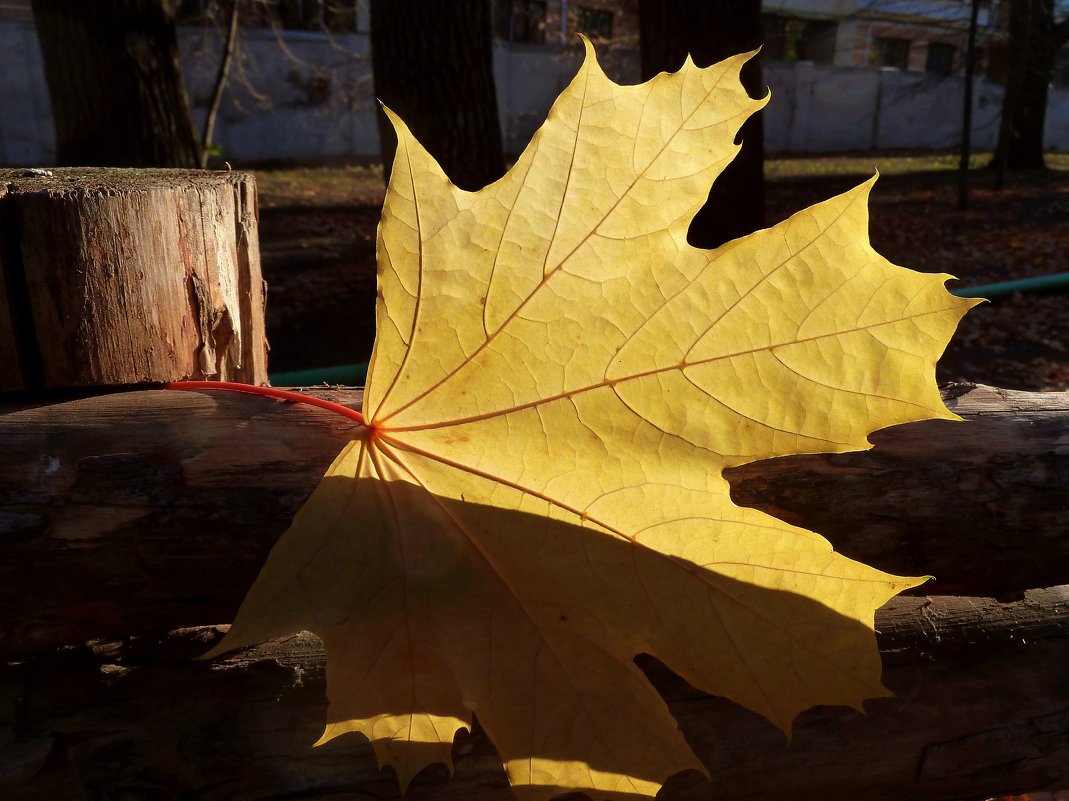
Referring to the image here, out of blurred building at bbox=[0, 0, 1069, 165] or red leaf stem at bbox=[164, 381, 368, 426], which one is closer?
red leaf stem at bbox=[164, 381, 368, 426]

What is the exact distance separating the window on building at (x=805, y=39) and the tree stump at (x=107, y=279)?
80.2 ft

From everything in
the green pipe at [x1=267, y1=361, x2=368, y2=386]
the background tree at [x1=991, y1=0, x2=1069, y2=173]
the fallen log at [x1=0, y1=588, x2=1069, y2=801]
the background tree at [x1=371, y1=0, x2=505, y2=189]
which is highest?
the background tree at [x1=991, y1=0, x2=1069, y2=173]

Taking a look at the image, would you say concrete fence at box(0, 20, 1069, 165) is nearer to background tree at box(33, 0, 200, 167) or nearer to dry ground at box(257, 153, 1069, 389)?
dry ground at box(257, 153, 1069, 389)

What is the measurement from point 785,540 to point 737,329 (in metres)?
0.26

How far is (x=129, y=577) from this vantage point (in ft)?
3.87

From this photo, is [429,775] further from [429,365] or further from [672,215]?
[672,215]

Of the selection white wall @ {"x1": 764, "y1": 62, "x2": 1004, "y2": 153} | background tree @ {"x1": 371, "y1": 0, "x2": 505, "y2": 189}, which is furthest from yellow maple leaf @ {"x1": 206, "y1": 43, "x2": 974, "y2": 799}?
white wall @ {"x1": 764, "y1": 62, "x2": 1004, "y2": 153}

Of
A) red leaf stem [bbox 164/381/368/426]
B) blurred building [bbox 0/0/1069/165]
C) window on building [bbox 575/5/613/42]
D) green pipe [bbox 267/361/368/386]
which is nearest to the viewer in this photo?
red leaf stem [bbox 164/381/368/426]

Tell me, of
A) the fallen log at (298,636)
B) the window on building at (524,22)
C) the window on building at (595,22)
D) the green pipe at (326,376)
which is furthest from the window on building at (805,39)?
the fallen log at (298,636)

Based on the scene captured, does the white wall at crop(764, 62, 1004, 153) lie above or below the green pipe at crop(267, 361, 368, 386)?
above

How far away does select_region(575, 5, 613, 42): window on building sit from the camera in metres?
20.8

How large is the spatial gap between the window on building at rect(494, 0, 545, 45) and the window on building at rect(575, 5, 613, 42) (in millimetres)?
907

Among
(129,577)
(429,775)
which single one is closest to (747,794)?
(429,775)

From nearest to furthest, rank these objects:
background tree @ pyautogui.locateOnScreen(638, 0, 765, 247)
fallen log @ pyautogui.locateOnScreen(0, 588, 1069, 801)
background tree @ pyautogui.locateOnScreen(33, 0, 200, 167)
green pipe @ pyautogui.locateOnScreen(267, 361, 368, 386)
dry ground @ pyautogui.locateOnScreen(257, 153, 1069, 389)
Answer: fallen log @ pyautogui.locateOnScreen(0, 588, 1069, 801)
green pipe @ pyautogui.locateOnScreen(267, 361, 368, 386)
background tree @ pyautogui.locateOnScreen(33, 0, 200, 167)
background tree @ pyautogui.locateOnScreen(638, 0, 765, 247)
dry ground @ pyautogui.locateOnScreen(257, 153, 1069, 389)
